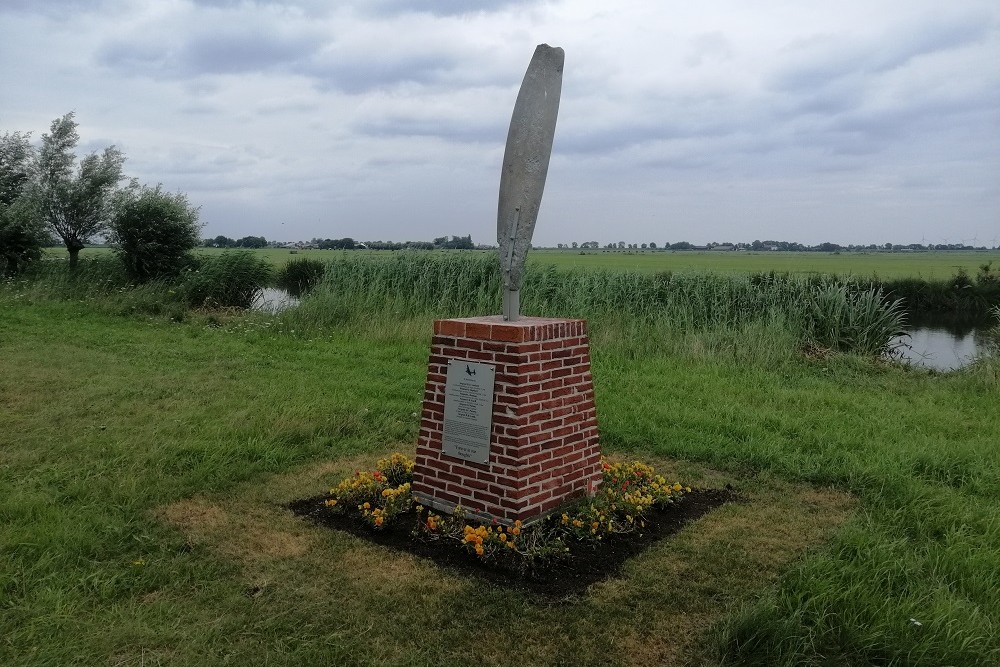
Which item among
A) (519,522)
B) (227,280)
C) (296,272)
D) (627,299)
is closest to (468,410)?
(519,522)

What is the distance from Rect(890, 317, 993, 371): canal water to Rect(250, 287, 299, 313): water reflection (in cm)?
1139

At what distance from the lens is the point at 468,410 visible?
4395 millimetres

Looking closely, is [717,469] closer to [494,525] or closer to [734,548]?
[734,548]

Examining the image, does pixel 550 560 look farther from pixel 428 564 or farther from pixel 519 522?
pixel 428 564

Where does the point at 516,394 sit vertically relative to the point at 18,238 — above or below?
below

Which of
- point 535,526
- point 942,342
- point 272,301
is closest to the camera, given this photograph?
point 535,526

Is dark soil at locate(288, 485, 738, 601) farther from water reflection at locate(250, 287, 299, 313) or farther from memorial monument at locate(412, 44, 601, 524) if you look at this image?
water reflection at locate(250, 287, 299, 313)

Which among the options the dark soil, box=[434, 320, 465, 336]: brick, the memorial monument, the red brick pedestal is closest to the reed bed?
the dark soil

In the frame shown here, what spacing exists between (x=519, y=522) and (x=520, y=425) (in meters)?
0.55

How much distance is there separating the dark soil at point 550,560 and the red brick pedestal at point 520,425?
34cm

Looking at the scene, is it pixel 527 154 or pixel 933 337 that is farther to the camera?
pixel 933 337

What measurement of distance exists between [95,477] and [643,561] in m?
3.89

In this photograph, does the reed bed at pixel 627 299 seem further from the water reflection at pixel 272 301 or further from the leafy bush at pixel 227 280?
the leafy bush at pixel 227 280

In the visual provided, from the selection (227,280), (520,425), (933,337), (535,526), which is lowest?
(535,526)
